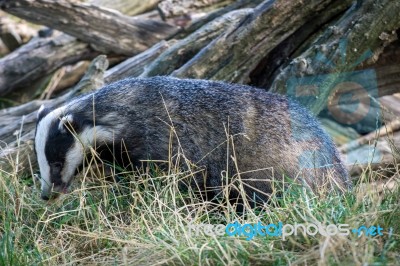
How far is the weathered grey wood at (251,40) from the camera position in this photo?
19.7 feet

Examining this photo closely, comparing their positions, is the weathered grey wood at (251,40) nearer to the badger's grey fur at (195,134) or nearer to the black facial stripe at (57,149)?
the badger's grey fur at (195,134)

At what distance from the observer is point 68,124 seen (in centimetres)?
468

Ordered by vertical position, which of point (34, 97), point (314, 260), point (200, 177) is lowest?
point (34, 97)

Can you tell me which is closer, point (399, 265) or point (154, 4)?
point (399, 265)

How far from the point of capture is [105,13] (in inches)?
316

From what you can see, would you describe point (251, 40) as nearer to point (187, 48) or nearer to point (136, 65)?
point (187, 48)

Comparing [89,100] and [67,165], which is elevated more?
[89,100]

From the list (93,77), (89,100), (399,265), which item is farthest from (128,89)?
(399,265)

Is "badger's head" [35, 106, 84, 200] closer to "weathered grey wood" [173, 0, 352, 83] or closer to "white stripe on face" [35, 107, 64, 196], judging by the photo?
"white stripe on face" [35, 107, 64, 196]

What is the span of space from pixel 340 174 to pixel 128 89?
61.3 inches

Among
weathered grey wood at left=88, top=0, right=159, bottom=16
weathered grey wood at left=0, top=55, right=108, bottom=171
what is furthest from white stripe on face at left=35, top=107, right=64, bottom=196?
weathered grey wood at left=88, top=0, right=159, bottom=16

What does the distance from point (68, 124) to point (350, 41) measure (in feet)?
7.89

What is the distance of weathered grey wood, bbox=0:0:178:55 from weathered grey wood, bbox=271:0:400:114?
8.89ft

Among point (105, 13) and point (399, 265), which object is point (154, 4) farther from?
point (399, 265)
